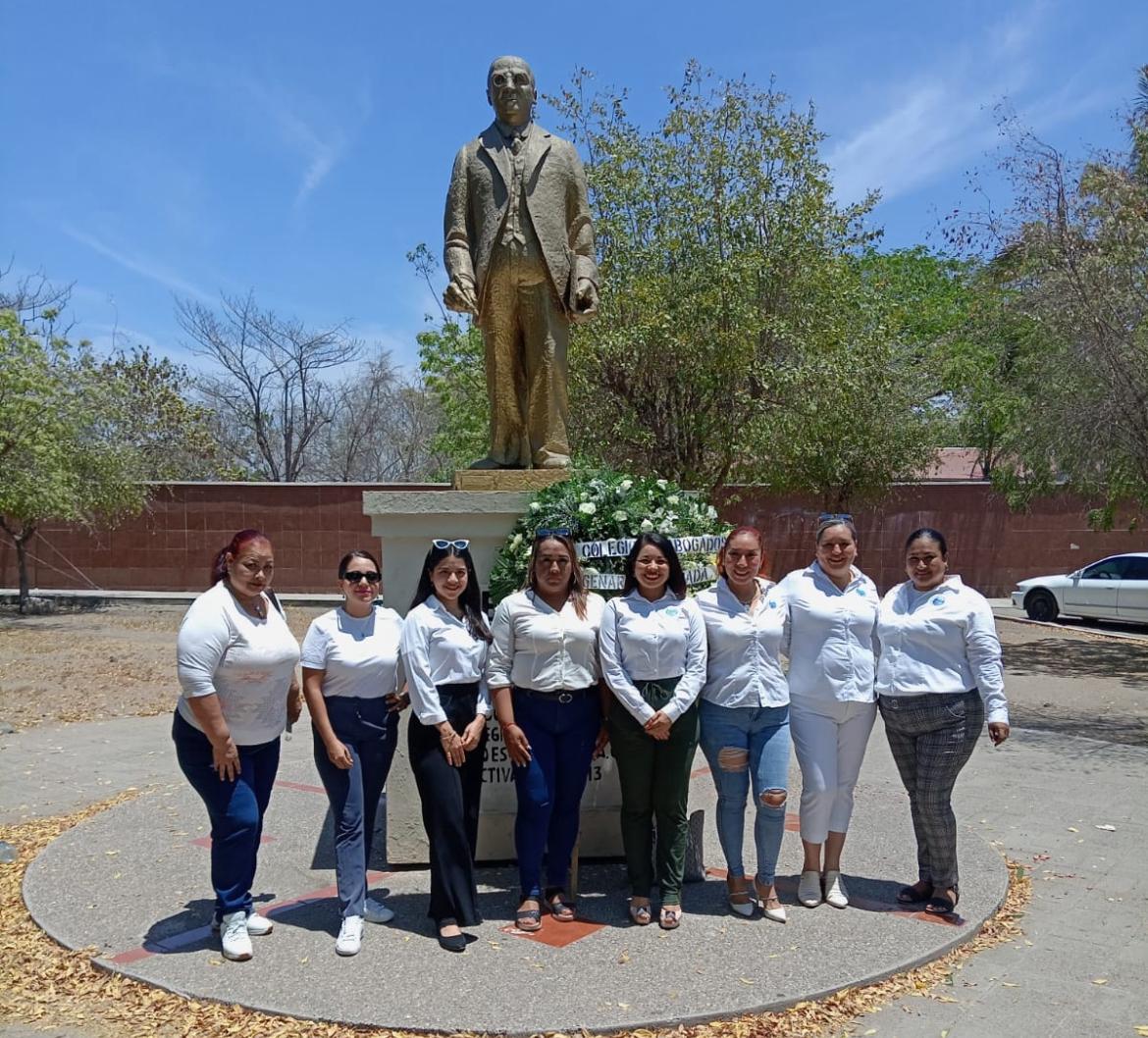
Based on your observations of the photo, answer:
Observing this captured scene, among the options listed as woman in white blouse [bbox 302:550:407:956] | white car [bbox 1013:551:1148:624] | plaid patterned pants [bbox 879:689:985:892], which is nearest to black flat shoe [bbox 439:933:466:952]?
woman in white blouse [bbox 302:550:407:956]

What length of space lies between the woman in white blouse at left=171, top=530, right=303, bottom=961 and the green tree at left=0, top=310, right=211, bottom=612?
13656mm

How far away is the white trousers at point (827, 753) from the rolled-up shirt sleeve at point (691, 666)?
537 millimetres

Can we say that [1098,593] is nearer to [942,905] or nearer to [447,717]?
[942,905]

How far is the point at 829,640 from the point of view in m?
4.85

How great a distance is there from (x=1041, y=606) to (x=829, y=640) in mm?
17135

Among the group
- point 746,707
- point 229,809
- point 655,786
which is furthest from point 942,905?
point 229,809

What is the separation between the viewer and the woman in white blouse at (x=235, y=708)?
14.0 feet

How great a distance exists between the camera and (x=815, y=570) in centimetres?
498

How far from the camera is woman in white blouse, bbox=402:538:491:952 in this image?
456 centimetres

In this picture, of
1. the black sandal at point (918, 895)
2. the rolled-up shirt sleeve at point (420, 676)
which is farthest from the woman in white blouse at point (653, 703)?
the black sandal at point (918, 895)

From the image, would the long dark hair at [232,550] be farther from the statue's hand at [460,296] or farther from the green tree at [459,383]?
the green tree at [459,383]

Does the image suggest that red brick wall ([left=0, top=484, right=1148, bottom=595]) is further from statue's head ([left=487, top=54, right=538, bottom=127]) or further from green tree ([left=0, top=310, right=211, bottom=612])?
statue's head ([left=487, top=54, right=538, bottom=127])

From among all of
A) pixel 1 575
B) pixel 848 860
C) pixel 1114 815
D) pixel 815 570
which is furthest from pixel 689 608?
pixel 1 575

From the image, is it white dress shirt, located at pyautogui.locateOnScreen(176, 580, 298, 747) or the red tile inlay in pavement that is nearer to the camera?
white dress shirt, located at pyautogui.locateOnScreen(176, 580, 298, 747)
